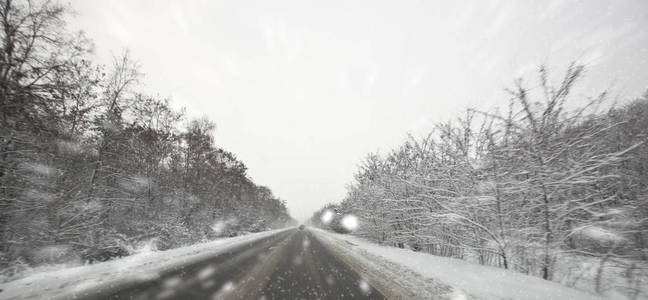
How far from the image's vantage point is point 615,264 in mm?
4973

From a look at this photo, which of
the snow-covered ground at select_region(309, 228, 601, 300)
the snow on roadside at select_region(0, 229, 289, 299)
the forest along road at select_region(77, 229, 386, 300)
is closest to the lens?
the snow on roadside at select_region(0, 229, 289, 299)

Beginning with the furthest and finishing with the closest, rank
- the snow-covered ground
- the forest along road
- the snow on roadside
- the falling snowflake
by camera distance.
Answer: the falling snowflake → the snow-covered ground → the forest along road → the snow on roadside

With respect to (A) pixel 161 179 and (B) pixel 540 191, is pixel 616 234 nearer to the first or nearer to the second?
(B) pixel 540 191

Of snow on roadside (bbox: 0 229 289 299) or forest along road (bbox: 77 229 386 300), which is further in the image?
forest along road (bbox: 77 229 386 300)

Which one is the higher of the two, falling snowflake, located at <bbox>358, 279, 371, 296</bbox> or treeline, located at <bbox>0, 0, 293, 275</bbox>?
treeline, located at <bbox>0, 0, 293, 275</bbox>

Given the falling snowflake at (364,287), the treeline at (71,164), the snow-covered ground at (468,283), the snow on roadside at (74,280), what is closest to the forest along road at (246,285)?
Result: the falling snowflake at (364,287)

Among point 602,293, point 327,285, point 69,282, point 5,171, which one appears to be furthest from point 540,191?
point 5,171

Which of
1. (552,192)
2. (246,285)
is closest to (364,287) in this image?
(246,285)

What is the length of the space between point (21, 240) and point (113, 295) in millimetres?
4628

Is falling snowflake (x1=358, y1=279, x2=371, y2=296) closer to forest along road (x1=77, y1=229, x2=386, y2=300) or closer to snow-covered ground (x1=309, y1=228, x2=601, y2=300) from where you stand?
forest along road (x1=77, y1=229, x2=386, y2=300)

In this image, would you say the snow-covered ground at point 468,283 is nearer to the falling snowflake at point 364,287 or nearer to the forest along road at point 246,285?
the falling snowflake at point 364,287

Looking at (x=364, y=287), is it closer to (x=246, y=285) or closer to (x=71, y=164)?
(x=246, y=285)

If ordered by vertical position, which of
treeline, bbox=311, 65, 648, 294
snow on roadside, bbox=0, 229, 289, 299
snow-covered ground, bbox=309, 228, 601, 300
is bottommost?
snow-covered ground, bbox=309, 228, 601, 300

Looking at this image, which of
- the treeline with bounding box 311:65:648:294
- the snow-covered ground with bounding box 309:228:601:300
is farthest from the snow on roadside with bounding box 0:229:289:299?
the treeline with bounding box 311:65:648:294
